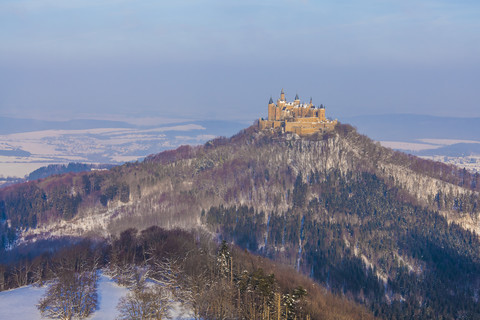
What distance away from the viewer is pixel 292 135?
5108 inches

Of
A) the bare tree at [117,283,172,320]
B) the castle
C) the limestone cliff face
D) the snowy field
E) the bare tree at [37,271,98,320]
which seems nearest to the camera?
the bare tree at [117,283,172,320]

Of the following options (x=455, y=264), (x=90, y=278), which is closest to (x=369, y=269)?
(x=455, y=264)

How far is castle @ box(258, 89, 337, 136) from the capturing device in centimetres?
13162

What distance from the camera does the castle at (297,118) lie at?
432 ft

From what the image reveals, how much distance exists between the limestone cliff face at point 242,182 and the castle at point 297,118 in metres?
3.44

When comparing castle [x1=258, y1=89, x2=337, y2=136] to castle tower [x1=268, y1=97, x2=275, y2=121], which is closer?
castle [x1=258, y1=89, x2=337, y2=136]

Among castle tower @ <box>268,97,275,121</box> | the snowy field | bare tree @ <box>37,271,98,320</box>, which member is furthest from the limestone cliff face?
bare tree @ <box>37,271,98,320</box>

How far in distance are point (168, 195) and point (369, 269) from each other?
150 ft

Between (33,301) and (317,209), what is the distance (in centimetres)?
6830

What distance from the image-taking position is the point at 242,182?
393 ft

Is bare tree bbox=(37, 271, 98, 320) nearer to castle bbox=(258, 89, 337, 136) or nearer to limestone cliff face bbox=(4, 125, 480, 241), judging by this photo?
limestone cliff face bbox=(4, 125, 480, 241)

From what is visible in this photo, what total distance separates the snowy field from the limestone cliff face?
152 ft

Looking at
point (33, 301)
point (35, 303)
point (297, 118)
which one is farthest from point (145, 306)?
point (297, 118)

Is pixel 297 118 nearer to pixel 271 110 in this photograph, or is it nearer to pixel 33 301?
pixel 271 110
